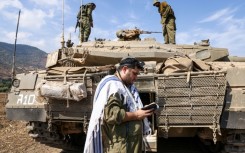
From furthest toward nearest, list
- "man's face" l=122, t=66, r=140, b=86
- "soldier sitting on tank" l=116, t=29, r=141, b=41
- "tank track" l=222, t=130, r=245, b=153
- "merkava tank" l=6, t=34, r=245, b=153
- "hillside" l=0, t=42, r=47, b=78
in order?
"hillside" l=0, t=42, r=47, b=78
"soldier sitting on tank" l=116, t=29, r=141, b=41
"tank track" l=222, t=130, r=245, b=153
"merkava tank" l=6, t=34, r=245, b=153
"man's face" l=122, t=66, r=140, b=86

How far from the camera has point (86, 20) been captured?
420 inches

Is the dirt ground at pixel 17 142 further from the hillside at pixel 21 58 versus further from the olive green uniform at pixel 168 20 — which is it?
the hillside at pixel 21 58

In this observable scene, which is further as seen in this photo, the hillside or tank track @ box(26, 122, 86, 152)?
the hillside

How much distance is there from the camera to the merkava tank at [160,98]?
4.89 m

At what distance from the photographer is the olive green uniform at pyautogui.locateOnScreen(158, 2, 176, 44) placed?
30.7 ft

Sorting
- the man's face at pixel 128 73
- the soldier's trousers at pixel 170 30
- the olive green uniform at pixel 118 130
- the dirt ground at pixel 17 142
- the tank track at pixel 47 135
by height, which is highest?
the soldier's trousers at pixel 170 30

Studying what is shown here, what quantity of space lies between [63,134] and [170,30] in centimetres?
420

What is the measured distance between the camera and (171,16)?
9.42 meters

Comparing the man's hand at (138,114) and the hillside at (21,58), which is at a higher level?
the hillside at (21,58)

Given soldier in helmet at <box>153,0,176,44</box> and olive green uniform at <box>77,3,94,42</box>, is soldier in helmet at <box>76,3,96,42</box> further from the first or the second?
soldier in helmet at <box>153,0,176,44</box>

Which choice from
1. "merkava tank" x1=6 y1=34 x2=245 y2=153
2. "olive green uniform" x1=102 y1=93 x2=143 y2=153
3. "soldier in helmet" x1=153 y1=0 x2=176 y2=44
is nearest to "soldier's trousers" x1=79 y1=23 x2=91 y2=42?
"soldier in helmet" x1=153 y1=0 x2=176 y2=44

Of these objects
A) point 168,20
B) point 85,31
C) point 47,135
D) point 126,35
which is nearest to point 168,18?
point 168,20

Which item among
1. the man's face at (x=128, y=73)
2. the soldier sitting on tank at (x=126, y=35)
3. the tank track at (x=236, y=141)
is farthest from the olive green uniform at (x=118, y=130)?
the soldier sitting on tank at (x=126, y=35)

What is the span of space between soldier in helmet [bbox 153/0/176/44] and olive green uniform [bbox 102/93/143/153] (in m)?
6.51
